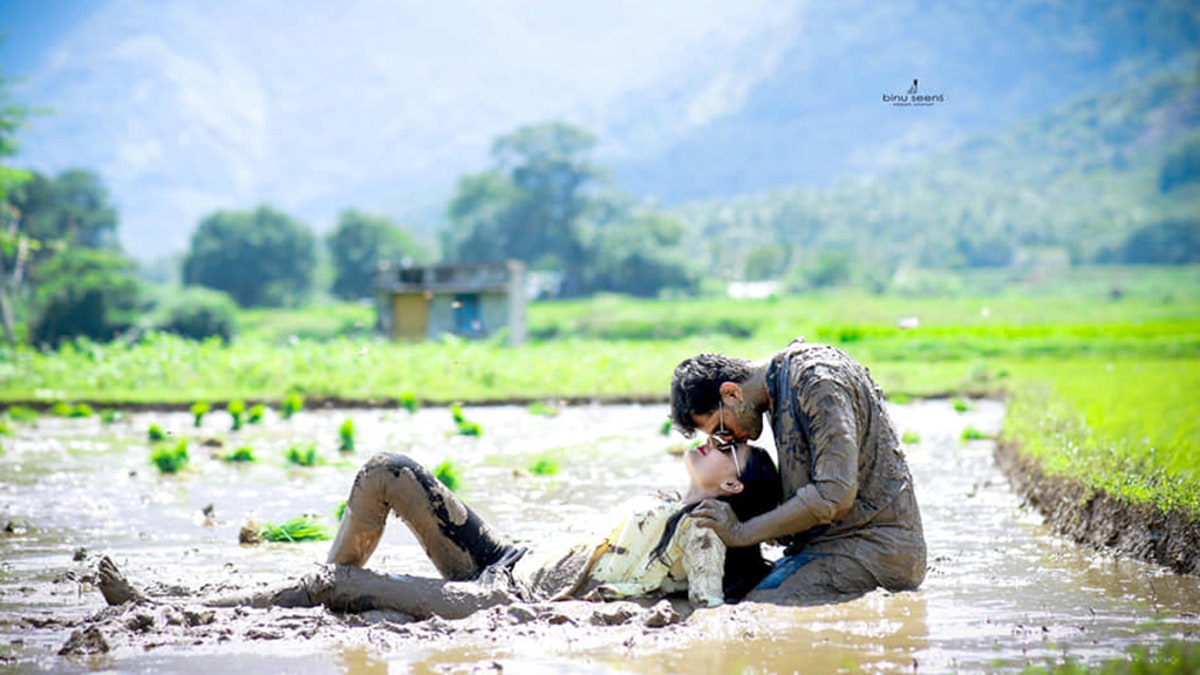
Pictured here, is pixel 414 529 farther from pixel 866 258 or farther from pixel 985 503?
pixel 866 258

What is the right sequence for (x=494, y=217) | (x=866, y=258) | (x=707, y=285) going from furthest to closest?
(x=866, y=258) < (x=494, y=217) < (x=707, y=285)

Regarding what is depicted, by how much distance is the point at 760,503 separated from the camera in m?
5.98

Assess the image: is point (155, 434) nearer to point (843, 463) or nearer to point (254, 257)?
point (843, 463)

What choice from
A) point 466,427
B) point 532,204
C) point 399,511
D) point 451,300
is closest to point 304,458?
point 466,427

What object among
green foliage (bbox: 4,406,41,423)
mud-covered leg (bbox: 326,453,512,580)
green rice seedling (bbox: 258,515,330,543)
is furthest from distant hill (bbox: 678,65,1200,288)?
mud-covered leg (bbox: 326,453,512,580)

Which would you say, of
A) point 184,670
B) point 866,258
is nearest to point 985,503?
point 184,670

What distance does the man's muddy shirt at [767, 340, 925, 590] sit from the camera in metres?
5.76

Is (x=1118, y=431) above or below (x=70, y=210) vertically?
below

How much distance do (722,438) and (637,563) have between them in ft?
2.39

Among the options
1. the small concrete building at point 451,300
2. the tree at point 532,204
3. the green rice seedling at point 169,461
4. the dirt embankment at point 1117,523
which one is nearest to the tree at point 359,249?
the tree at point 532,204

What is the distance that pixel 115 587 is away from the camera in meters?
5.86

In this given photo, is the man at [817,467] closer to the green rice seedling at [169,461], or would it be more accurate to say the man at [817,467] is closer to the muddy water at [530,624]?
the muddy water at [530,624]

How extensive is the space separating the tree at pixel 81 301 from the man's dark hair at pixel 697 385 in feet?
223

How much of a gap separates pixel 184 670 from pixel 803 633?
273 cm
